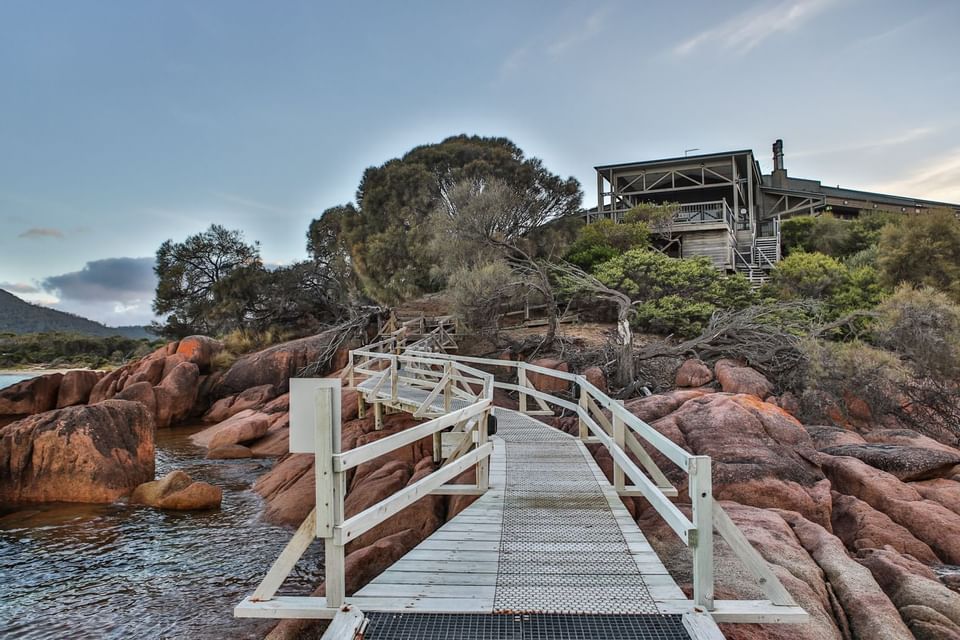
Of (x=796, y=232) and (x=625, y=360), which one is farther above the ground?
(x=796, y=232)

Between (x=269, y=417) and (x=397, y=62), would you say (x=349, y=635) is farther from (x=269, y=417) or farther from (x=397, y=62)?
(x=397, y=62)

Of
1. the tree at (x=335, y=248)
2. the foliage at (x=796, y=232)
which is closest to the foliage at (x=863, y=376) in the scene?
the tree at (x=335, y=248)

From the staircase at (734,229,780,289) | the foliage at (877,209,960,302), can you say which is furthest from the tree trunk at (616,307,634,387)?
the staircase at (734,229,780,289)

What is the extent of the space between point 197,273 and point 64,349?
35681 mm

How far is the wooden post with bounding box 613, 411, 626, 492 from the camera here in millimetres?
6645

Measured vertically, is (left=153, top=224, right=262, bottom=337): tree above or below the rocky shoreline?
above

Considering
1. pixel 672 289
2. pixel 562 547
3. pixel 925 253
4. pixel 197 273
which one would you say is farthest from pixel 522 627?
pixel 197 273

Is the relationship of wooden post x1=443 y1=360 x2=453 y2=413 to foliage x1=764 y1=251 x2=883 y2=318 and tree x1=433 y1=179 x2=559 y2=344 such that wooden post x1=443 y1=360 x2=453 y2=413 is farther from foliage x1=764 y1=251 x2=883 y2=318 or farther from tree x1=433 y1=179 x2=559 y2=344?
foliage x1=764 y1=251 x2=883 y2=318

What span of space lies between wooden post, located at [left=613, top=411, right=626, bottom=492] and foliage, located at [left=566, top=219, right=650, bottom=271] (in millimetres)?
19309

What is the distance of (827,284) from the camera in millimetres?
20484

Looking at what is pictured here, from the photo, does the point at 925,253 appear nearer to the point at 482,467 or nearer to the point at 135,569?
the point at 482,467

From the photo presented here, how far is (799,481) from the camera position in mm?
7504

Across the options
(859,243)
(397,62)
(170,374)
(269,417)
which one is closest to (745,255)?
(859,243)

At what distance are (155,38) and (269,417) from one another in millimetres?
13210
